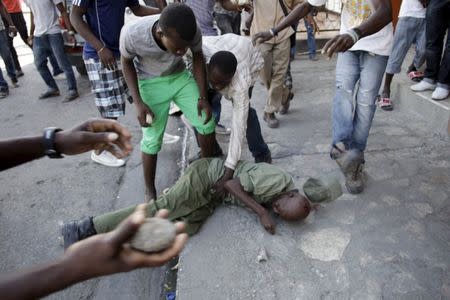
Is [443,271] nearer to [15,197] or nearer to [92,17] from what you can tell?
[92,17]

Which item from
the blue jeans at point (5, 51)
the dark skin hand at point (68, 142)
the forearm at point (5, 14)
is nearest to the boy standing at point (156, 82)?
the dark skin hand at point (68, 142)

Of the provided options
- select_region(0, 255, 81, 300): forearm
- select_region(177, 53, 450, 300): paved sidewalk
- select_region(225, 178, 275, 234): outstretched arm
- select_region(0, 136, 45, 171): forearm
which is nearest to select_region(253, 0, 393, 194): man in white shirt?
select_region(177, 53, 450, 300): paved sidewalk

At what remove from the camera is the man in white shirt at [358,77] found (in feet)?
8.27

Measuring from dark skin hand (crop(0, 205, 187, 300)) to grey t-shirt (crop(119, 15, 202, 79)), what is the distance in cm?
179

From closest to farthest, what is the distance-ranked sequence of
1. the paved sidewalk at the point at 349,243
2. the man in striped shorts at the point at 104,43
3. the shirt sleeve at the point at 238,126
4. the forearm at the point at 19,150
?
the forearm at the point at 19,150 → the paved sidewalk at the point at 349,243 → the shirt sleeve at the point at 238,126 → the man in striped shorts at the point at 104,43

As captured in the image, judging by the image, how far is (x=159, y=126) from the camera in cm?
281

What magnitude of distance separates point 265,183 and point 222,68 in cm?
81

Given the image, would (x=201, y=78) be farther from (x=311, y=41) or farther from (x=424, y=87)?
(x=311, y=41)

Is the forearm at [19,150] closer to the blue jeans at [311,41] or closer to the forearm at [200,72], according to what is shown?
the forearm at [200,72]

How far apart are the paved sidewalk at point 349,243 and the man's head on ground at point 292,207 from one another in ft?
0.33

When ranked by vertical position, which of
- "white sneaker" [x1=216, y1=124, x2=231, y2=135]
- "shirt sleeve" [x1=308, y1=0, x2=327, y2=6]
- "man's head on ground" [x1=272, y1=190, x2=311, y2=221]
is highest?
"shirt sleeve" [x1=308, y1=0, x2=327, y2=6]

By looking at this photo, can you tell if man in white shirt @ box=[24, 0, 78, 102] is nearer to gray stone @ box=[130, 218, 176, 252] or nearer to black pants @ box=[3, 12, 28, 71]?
black pants @ box=[3, 12, 28, 71]

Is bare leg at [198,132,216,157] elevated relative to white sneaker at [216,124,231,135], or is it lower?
elevated

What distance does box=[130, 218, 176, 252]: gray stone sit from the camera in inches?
37.7
